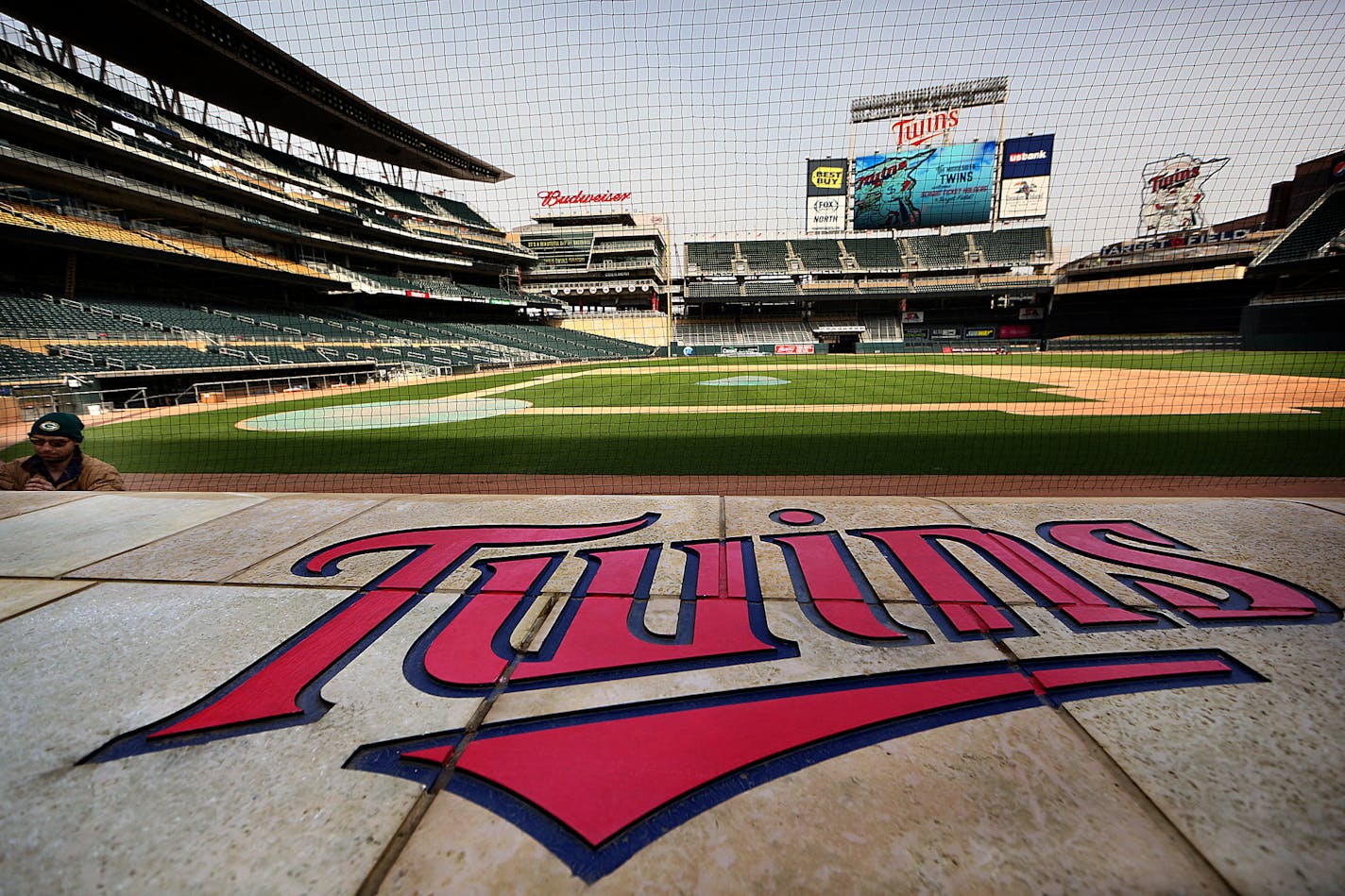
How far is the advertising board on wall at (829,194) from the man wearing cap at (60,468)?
4365cm

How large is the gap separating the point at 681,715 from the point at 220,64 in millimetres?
35603

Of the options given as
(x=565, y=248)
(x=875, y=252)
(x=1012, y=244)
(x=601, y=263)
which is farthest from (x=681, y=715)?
(x=565, y=248)

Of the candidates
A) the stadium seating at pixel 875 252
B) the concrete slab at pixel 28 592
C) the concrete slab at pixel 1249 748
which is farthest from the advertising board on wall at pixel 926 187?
the concrete slab at pixel 28 592

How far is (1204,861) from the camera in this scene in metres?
1.07

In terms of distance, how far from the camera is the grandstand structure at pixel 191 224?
58.0ft

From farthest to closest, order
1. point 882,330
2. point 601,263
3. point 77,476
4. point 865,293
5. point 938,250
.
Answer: point 601,263 < point 938,250 < point 882,330 < point 865,293 < point 77,476

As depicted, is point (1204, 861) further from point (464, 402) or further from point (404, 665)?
point (464, 402)

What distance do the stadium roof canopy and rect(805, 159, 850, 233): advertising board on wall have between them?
88.5ft

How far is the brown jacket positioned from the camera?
13.9ft

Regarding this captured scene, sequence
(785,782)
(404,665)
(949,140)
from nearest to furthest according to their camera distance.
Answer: (785,782)
(404,665)
(949,140)

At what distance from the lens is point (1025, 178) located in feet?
123

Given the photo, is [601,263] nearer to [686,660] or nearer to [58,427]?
[58,427]

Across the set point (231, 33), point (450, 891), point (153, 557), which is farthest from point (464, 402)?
point (231, 33)

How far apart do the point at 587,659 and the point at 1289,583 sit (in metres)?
2.95
